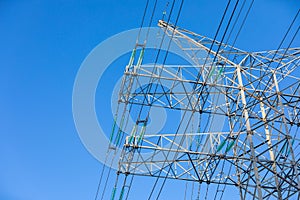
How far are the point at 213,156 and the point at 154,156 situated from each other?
2230mm

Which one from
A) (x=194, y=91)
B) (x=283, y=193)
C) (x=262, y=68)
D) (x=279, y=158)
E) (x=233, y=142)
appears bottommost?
(x=283, y=193)

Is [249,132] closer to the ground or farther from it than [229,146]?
closer to the ground

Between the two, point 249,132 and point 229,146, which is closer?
point 249,132

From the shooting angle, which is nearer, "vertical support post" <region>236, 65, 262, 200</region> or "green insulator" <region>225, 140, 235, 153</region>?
"vertical support post" <region>236, 65, 262, 200</region>

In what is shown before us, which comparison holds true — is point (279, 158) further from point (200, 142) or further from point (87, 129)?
point (87, 129)

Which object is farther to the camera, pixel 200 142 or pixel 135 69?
pixel 200 142

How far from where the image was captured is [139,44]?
13.4 metres

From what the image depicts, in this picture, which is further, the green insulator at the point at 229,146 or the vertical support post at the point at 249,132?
the green insulator at the point at 229,146

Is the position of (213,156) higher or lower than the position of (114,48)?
lower

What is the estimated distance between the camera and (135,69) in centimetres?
1252

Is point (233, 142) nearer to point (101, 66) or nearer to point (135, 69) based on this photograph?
point (135, 69)

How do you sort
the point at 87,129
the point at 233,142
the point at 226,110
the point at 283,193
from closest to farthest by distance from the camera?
the point at 283,193
the point at 233,142
the point at 226,110
the point at 87,129

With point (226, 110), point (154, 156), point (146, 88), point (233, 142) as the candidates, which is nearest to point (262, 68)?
point (226, 110)

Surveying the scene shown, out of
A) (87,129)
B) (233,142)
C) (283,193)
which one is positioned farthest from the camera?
(87,129)
